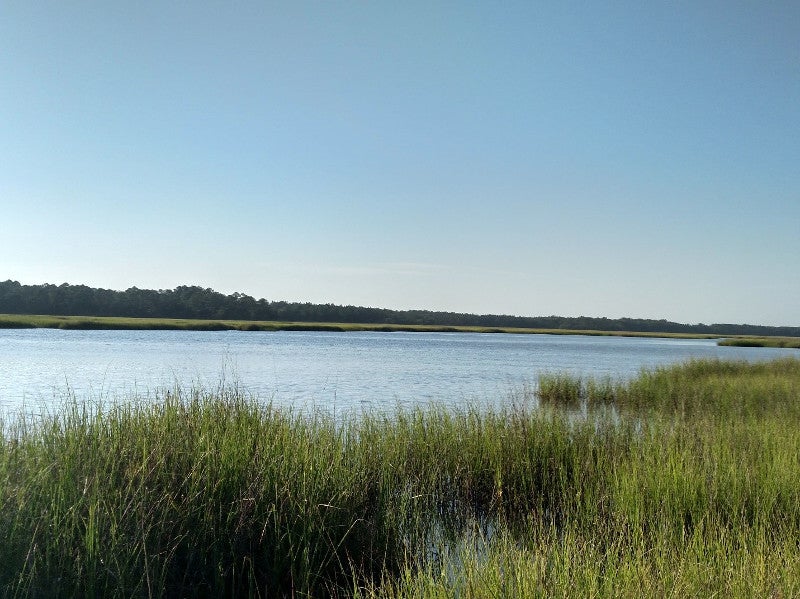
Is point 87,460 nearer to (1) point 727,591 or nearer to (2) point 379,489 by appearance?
(2) point 379,489

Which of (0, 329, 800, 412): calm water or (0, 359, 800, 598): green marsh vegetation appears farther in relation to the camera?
(0, 329, 800, 412): calm water

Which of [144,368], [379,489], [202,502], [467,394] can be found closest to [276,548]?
[202,502]

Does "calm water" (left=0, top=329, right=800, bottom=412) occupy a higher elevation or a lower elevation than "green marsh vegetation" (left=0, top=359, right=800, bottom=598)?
lower

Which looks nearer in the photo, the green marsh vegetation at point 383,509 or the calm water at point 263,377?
the green marsh vegetation at point 383,509

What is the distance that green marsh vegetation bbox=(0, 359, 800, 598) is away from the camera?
13.7ft

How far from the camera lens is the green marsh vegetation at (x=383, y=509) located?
4168 millimetres

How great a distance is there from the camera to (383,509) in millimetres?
6488

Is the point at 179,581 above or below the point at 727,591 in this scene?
below

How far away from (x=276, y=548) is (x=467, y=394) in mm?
15615

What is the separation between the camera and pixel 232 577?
16.2 feet

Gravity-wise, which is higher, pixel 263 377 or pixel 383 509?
pixel 383 509

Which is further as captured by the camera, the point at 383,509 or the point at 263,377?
the point at 263,377

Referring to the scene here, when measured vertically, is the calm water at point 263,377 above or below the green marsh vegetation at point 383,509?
below

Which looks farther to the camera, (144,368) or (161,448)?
(144,368)
